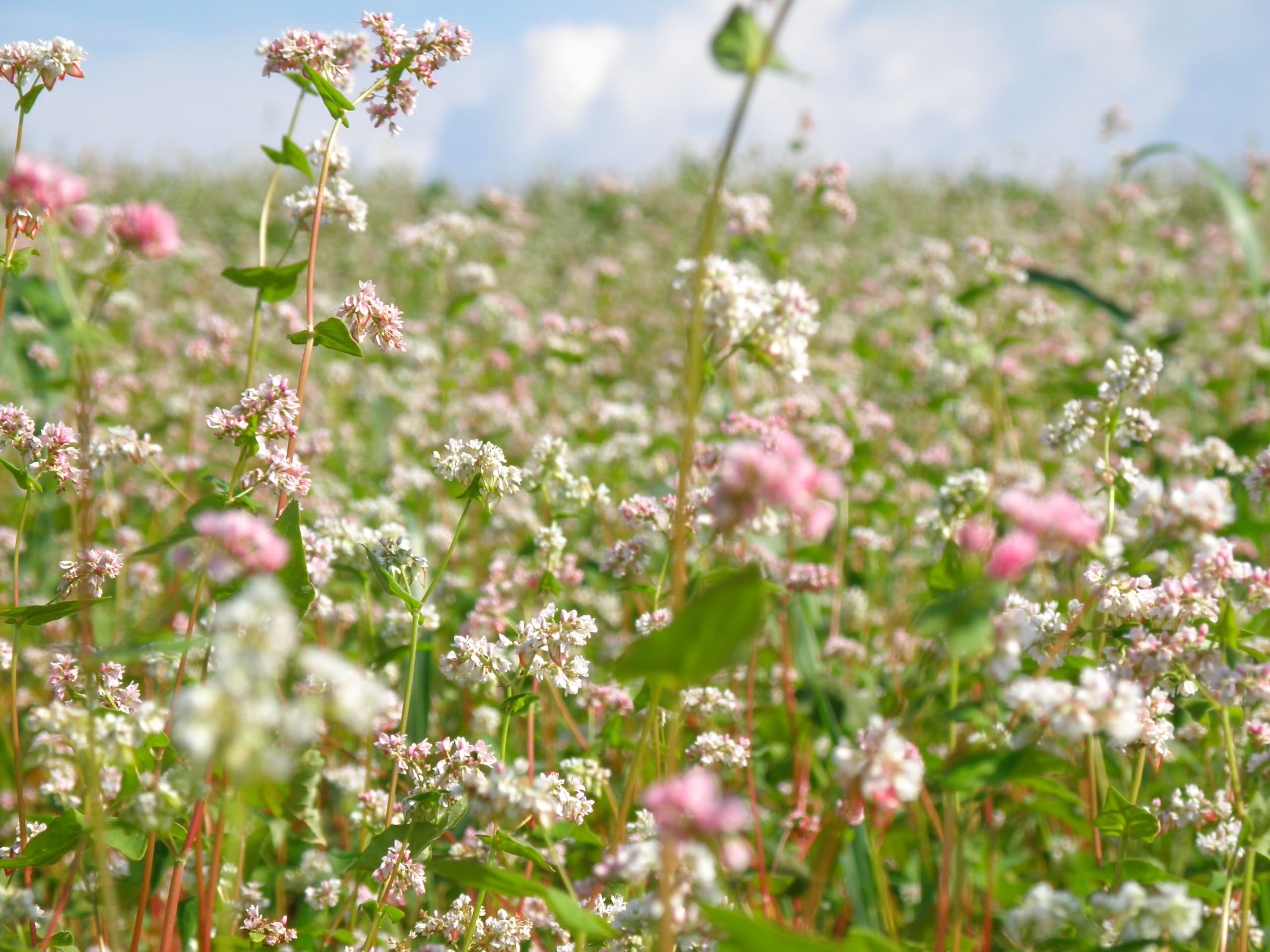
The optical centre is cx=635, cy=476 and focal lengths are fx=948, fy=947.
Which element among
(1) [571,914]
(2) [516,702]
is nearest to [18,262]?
(2) [516,702]

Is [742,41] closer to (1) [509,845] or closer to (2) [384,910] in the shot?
(1) [509,845]

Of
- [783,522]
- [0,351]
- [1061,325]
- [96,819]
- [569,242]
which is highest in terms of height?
[569,242]

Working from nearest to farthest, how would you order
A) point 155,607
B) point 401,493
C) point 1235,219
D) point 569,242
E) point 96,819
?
point 96,819 → point 1235,219 → point 155,607 → point 401,493 → point 569,242

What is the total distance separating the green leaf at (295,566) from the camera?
2.11 m

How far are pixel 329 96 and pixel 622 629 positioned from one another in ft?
10.0

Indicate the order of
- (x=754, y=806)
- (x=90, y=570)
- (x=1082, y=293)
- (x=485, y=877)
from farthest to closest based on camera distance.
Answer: (x=1082, y=293), (x=754, y=806), (x=90, y=570), (x=485, y=877)

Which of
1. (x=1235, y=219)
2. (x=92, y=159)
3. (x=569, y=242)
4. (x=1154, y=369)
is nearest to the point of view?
(x=1154, y=369)

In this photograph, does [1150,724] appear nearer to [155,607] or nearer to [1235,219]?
[1235,219]

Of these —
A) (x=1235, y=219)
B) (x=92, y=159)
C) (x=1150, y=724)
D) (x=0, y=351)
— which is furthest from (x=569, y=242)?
(x=1150, y=724)

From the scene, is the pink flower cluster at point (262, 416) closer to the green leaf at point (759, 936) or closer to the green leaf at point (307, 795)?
the green leaf at point (307, 795)

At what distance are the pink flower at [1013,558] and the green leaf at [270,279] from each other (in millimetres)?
1634

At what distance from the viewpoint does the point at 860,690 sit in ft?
Answer: 13.5

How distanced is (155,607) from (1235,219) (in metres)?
4.81

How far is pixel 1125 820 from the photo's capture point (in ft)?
7.04
